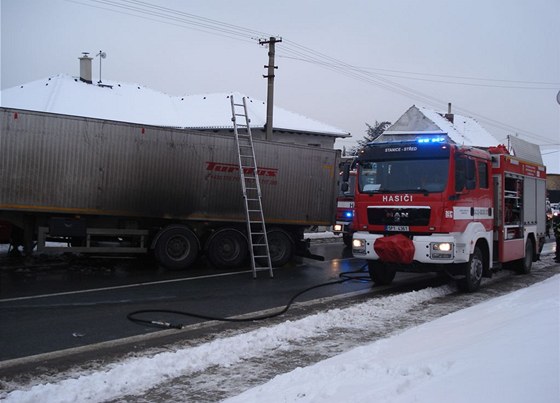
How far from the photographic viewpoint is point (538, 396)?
355 cm

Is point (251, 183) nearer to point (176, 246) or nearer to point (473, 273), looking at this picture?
point (176, 246)

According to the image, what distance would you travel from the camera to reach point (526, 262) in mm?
13945

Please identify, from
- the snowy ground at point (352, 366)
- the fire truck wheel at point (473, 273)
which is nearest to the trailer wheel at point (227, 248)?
the fire truck wheel at point (473, 273)

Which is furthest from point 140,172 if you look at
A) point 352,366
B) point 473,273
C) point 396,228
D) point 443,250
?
point 352,366

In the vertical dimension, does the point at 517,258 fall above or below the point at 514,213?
below

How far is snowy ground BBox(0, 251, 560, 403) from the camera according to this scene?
4.09 metres

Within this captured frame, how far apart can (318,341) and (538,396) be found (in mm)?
3794

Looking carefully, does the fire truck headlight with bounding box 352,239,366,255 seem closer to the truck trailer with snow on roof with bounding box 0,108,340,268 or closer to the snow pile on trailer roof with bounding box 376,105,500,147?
the truck trailer with snow on roof with bounding box 0,108,340,268

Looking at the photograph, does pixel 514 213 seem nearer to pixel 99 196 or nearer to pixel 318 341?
pixel 318 341

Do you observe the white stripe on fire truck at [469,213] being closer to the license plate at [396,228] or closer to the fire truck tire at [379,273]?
the license plate at [396,228]

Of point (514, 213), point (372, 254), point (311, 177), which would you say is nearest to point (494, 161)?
point (514, 213)

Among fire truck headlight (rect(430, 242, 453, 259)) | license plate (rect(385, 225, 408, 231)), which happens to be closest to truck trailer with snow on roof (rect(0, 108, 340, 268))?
license plate (rect(385, 225, 408, 231))

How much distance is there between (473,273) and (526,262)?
3.80 m

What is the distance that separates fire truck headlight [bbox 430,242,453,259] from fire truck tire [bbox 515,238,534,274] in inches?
189
